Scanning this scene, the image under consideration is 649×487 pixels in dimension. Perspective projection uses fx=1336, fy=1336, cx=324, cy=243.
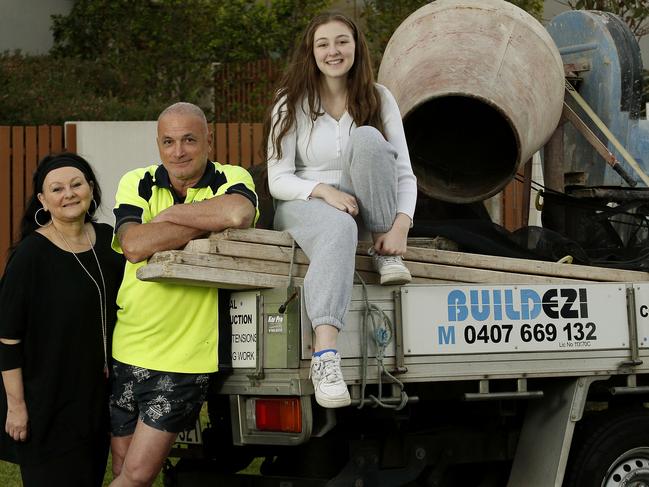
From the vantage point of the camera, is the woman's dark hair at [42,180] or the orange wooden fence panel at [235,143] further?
the orange wooden fence panel at [235,143]

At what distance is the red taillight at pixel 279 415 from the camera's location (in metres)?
5.35

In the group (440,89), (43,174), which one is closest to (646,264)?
(440,89)

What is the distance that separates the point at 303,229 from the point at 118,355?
933mm

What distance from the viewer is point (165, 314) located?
213 inches

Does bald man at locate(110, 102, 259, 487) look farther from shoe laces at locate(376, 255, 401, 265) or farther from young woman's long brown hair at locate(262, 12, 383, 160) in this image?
shoe laces at locate(376, 255, 401, 265)

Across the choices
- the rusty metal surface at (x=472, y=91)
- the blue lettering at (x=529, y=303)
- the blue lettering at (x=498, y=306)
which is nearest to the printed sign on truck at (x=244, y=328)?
the blue lettering at (x=498, y=306)

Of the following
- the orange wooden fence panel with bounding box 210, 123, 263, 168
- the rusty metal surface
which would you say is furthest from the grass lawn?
the orange wooden fence panel with bounding box 210, 123, 263, 168

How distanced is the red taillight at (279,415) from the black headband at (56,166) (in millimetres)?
1258

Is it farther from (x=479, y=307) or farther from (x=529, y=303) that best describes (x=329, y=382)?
(x=529, y=303)

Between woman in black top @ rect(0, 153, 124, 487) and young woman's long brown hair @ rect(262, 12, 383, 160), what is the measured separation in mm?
880

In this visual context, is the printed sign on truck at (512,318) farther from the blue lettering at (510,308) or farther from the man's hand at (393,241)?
the man's hand at (393,241)

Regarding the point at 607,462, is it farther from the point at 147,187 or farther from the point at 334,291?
the point at 147,187

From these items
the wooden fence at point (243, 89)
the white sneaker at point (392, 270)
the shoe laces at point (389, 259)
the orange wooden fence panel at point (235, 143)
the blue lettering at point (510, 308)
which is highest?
the wooden fence at point (243, 89)

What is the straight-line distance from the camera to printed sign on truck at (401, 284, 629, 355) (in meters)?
5.58
